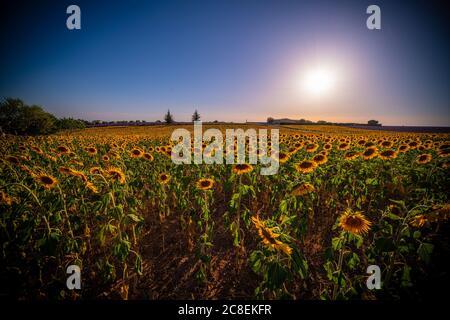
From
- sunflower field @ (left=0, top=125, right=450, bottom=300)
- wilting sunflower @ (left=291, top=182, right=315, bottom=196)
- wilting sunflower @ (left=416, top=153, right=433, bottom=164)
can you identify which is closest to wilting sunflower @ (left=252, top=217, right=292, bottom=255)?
sunflower field @ (left=0, top=125, right=450, bottom=300)

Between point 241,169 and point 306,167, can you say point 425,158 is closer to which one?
point 306,167

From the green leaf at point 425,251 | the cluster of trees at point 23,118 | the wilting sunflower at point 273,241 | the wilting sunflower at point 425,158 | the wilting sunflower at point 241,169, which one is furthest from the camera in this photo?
the cluster of trees at point 23,118

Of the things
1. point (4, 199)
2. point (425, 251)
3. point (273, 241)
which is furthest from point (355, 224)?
point (4, 199)

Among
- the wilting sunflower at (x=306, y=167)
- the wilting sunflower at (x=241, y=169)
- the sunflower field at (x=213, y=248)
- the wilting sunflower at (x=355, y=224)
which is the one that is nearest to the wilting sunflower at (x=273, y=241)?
the sunflower field at (x=213, y=248)

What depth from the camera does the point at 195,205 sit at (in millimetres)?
5734

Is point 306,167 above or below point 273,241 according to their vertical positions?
above

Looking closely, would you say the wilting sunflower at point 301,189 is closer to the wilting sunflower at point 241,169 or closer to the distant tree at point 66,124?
the wilting sunflower at point 241,169

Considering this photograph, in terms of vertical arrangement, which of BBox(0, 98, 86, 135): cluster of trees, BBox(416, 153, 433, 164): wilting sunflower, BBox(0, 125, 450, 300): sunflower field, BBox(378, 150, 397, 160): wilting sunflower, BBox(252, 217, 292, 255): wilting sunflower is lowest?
BBox(0, 125, 450, 300): sunflower field

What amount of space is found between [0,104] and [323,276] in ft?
158

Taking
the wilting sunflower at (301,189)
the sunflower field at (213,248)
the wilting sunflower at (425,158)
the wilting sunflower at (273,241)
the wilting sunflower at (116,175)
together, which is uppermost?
the wilting sunflower at (425,158)

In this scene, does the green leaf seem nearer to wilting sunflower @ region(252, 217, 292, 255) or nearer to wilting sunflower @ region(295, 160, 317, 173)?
wilting sunflower @ region(252, 217, 292, 255)

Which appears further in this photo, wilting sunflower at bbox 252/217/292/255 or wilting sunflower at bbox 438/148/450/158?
wilting sunflower at bbox 438/148/450/158
